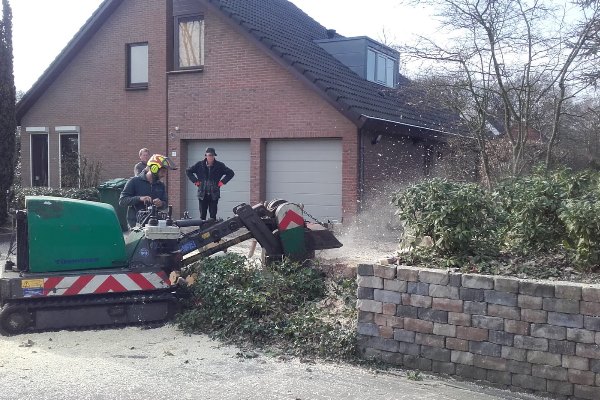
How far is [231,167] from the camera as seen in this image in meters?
17.3

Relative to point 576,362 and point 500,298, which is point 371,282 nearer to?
point 500,298

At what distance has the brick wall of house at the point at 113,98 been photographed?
1831 centimetres

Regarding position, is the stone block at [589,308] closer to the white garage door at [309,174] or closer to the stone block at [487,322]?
the stone block at [487,322]

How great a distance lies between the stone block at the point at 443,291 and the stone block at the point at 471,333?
0.28m

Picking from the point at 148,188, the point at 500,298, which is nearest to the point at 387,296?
the point at 500,298

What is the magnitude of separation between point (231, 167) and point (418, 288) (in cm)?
1158

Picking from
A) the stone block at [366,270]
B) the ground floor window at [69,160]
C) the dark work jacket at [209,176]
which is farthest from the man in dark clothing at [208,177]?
the ground floor window at [69,160]

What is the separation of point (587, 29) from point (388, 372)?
7136 millimetres

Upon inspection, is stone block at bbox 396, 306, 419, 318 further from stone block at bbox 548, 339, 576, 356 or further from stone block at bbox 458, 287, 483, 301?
stone block at bbox 548, 339, 576, 356

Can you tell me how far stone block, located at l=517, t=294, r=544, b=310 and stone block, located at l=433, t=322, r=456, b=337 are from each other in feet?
2.10

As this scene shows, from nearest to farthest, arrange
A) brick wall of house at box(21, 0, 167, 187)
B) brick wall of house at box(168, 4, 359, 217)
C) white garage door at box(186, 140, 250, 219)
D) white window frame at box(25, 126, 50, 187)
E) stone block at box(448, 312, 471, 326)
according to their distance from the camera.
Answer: stone block at box(448, 312, 471, 326) < brick wall of house at box(168, 4, 359, 217) < white garage door at box(186, 140, 250, 219) < brick wall of house at box(21, 0, 167, 187) < white window frame at box(25, 126, 50, 187)

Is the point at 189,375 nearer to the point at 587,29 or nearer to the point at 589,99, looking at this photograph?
the point at 587,29

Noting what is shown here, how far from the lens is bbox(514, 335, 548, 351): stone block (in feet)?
18.3

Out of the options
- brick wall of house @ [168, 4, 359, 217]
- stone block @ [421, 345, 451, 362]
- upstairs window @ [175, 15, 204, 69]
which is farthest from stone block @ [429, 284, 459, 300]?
upstairs window @ [175, 15, 204, 69]
